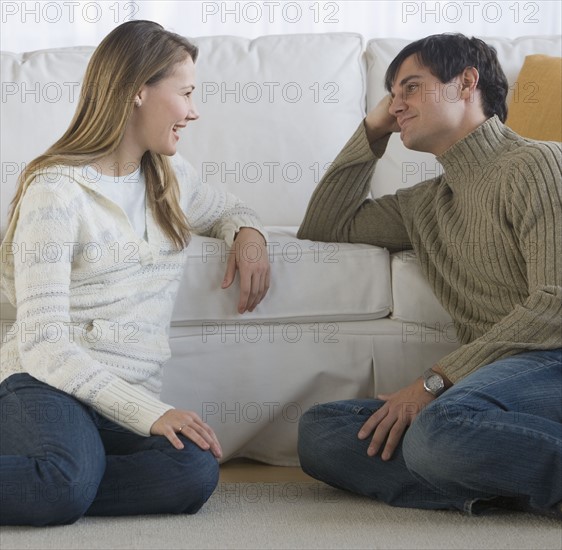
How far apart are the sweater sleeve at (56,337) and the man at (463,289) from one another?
366mm

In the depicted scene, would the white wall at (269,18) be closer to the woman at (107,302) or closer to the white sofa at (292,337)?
the white sofa at (292,337)

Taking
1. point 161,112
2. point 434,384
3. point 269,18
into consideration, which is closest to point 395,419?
point 434,384

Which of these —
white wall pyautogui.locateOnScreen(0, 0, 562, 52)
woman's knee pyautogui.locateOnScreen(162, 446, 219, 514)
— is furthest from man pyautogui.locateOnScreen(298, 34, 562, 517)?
white wall pyautogui.locateOnScreen(0, 0, 562, 52)

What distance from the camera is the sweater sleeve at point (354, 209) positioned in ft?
6.24

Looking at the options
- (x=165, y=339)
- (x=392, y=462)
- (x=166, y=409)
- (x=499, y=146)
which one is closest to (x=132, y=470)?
(x=166, y=409)

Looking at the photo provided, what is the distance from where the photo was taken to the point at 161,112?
1.66 m

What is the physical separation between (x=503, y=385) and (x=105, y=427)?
616 mm

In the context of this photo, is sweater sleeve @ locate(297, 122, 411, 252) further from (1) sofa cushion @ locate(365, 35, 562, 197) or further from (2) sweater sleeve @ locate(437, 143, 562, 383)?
(1) sofa cushion @ locate(365, 35, 562, 197)

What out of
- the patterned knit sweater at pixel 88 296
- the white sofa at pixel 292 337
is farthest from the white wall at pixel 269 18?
the patterned knit sweater at pixel 88 296

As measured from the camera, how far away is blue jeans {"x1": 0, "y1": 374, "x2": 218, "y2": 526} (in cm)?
138

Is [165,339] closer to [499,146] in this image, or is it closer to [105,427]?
[105,427]

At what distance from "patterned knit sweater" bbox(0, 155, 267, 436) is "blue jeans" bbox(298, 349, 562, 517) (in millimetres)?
353

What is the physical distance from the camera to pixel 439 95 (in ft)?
5.83

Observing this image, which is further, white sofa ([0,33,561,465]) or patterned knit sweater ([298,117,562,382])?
white sofa ([0,33,561,465])
